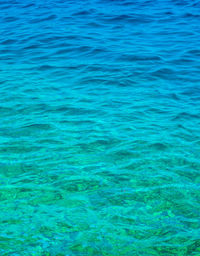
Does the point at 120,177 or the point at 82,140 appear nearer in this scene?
the point at 120,177

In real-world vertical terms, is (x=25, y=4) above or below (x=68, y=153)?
above

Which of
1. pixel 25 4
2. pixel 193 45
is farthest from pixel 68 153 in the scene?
pixel 25 4

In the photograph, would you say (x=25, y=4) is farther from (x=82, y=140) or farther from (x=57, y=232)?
(x=57, y=232)

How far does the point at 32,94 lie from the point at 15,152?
1.77m

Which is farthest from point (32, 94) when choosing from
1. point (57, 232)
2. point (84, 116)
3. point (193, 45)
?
point (193, 45)

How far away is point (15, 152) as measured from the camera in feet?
17.5

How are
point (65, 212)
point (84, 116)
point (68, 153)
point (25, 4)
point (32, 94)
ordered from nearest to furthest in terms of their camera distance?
point (65, 212) → point (68, 153) → point (84, 116) → point (32, 94) → point (25, 4)

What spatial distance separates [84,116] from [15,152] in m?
1.30

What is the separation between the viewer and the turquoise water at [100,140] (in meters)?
4.04

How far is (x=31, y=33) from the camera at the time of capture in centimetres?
998

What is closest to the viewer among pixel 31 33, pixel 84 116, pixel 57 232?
pixel 57 232

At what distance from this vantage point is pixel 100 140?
5559mm

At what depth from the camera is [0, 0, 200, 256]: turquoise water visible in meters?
4.04

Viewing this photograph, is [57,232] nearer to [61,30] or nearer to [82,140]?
[82,140]
